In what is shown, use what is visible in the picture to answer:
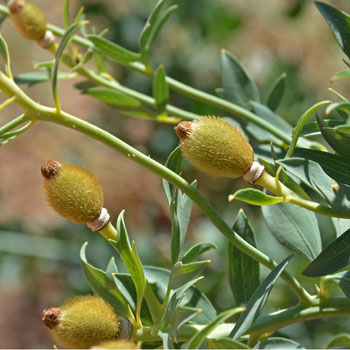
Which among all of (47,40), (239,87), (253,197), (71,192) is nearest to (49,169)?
(71,192)

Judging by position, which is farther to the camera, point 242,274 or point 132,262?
point 242,274

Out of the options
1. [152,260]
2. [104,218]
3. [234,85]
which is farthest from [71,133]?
[104,218]

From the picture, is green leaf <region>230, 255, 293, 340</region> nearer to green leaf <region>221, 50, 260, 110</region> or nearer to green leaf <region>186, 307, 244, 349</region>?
green leaf <region>186, 307, 244, 349</region>

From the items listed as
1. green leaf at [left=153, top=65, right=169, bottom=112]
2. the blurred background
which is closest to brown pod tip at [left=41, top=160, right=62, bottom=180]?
green leaf at [left=153, top=65, right=169, bottom=112]

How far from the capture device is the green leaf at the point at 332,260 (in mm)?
683

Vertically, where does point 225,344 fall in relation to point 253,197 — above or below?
below

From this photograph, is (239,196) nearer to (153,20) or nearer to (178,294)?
(178,294)

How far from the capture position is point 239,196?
648mm

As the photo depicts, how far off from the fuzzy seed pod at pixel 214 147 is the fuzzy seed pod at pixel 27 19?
519 mm

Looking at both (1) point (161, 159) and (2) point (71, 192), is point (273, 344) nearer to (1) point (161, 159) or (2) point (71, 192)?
(2) point (71, 192)

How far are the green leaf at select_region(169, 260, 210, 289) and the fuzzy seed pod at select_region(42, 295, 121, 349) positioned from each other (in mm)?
93

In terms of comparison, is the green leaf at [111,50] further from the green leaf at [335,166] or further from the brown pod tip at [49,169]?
the green leaf at [335,166]

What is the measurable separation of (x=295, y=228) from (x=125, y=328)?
34 cm

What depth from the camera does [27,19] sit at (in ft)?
3.40
